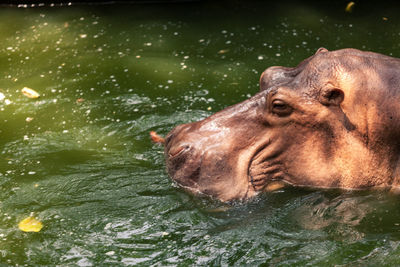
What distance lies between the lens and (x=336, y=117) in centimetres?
482

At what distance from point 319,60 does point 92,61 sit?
4564 millimetres

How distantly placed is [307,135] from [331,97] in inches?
14.7

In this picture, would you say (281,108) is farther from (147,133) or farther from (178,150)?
(147,133)

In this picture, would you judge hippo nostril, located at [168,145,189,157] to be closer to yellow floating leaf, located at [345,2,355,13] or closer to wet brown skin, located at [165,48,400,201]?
wet brown skin, located at [165,48,400,201]

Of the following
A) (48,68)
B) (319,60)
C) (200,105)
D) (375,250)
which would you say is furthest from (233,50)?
(375,250)

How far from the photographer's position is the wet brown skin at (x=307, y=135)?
4.74 meters

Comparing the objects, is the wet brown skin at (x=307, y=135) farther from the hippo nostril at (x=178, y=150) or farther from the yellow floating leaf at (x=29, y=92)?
the yellow floating leaf at (x=29, y=92)

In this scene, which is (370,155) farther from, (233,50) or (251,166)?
(233,50)

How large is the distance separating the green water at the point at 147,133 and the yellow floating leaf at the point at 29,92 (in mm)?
104

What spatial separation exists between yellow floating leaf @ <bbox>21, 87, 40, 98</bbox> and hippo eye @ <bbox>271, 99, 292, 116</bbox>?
3.99 meters

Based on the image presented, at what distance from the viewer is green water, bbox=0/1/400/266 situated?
4902mm

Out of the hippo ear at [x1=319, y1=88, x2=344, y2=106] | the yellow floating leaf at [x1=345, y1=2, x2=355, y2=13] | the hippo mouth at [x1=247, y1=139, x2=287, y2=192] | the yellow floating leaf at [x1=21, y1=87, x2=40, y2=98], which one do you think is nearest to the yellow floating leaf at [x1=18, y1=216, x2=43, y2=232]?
the hippo mouth at [x1=247, y1=139, x2=287, y2=192]

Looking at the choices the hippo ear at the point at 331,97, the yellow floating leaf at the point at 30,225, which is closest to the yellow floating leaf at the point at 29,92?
the yellow floating leaf at the point at 30,225

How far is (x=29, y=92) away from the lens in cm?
793
